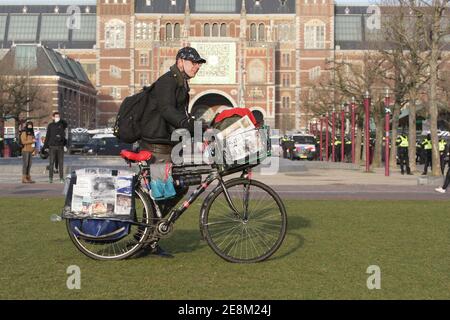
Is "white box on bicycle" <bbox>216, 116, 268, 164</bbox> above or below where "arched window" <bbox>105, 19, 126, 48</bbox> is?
below

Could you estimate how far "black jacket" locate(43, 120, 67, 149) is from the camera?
20.4 m

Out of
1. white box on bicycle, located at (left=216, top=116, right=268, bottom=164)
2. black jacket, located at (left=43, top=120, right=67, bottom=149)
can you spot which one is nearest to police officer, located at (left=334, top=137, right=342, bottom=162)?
black jacket, located at (left=43, top=120, right=67, bottom=149)

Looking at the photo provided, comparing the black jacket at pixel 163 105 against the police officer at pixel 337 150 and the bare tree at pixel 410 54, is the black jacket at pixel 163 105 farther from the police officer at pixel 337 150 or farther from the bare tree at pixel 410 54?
the police officer at pixel 337 150

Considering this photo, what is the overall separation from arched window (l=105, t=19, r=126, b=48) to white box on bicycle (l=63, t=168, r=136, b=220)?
3800 inches

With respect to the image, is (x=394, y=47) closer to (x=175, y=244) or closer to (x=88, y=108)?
(x=175, y=244)

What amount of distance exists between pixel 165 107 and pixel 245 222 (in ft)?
4.02

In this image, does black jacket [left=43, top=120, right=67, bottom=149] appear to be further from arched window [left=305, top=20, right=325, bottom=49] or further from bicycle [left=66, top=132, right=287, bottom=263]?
arched window [left=305, top=20, right=325, bottom=49]

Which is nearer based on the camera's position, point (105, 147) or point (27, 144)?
point (27, 144)

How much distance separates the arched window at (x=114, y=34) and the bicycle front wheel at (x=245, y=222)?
96.5 metres

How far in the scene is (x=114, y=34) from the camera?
4023 inches

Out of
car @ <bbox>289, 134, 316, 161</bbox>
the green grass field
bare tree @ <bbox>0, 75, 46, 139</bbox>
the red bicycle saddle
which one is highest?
bare tree @ <bbox>0, 75, 46, 139</bbox>

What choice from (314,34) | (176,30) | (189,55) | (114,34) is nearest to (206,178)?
(189,55)

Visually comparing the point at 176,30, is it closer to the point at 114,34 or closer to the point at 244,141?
the point at 114,34

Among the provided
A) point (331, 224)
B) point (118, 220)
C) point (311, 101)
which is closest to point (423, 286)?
point (118, 220)
